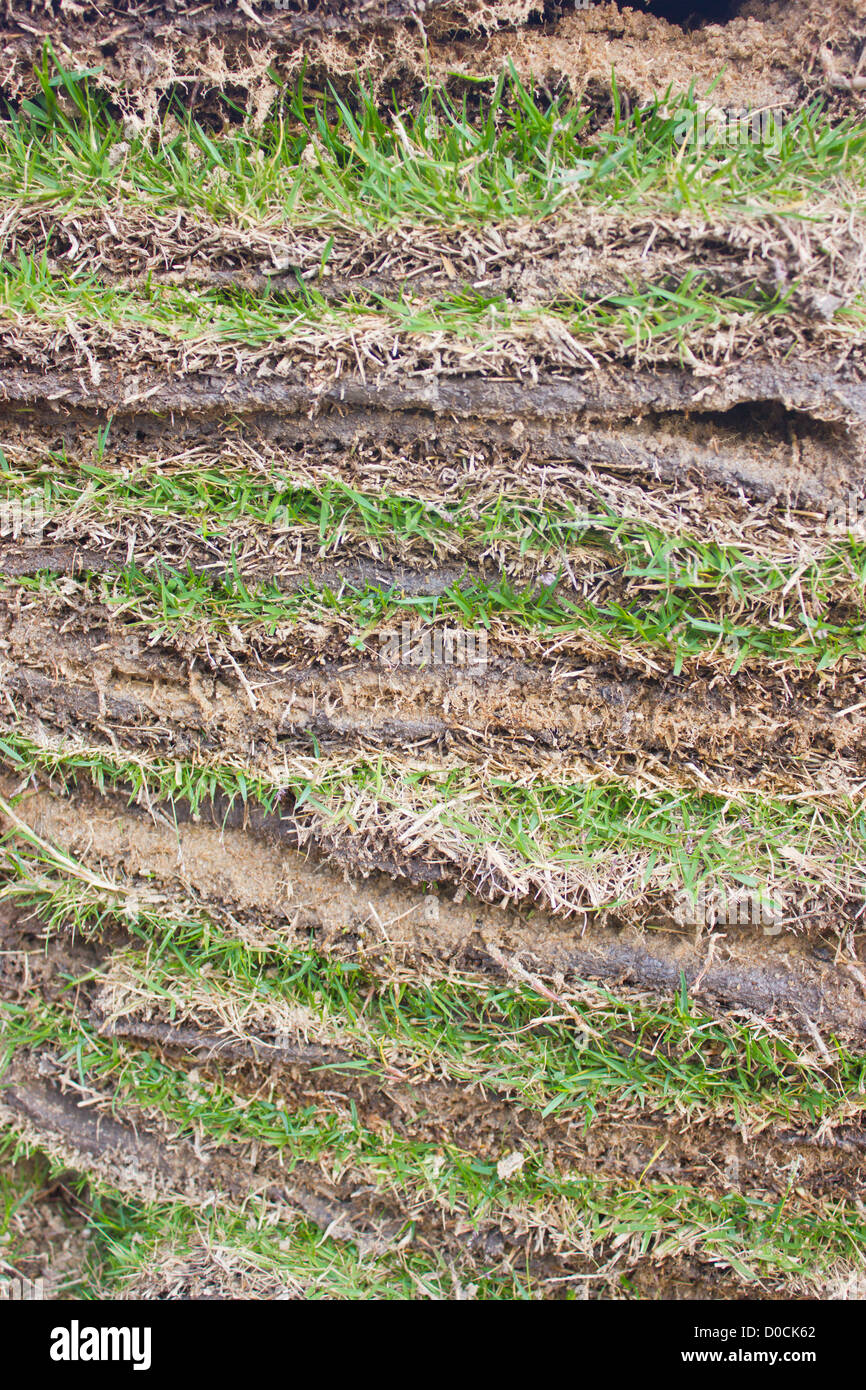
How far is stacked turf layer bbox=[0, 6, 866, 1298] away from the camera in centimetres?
175

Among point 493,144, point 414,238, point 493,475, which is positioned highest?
point 493,144

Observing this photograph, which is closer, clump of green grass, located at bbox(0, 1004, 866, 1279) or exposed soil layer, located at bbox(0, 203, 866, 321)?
exposed soil layer, located at bbox(0, 203, 866, 321)

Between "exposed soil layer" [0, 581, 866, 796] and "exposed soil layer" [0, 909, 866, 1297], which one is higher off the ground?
"exposed soil layer" [0, 581, 866, 796]

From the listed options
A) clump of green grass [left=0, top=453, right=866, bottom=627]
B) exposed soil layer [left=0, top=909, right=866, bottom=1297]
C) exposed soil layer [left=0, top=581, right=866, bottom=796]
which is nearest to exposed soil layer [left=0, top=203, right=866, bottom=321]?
clump of green grass [left=0, top=453, right=866, bottom=627]

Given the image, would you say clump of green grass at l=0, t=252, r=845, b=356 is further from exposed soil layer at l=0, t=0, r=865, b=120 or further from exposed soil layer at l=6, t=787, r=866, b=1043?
exposed soil layer at l=6, t=787, r=866, b=1043

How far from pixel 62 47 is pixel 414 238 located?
1.15 m

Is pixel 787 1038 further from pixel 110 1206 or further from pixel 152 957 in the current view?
pixel 110 1206

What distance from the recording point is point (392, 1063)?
1.86 m

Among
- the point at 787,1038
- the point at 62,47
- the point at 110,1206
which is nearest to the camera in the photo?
the point at 787,1038

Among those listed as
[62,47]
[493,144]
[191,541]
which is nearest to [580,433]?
[493,144]

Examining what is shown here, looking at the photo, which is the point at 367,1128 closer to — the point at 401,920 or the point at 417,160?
the point at 401,920

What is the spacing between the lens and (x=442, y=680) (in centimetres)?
187

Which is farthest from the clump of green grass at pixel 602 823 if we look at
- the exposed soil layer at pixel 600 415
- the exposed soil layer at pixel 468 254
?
Answer: the exposed soil layer at pixel 468 254

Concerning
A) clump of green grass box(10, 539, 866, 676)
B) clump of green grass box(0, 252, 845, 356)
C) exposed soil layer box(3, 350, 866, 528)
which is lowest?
clump of green grass box(10, 539, 866, 676)
